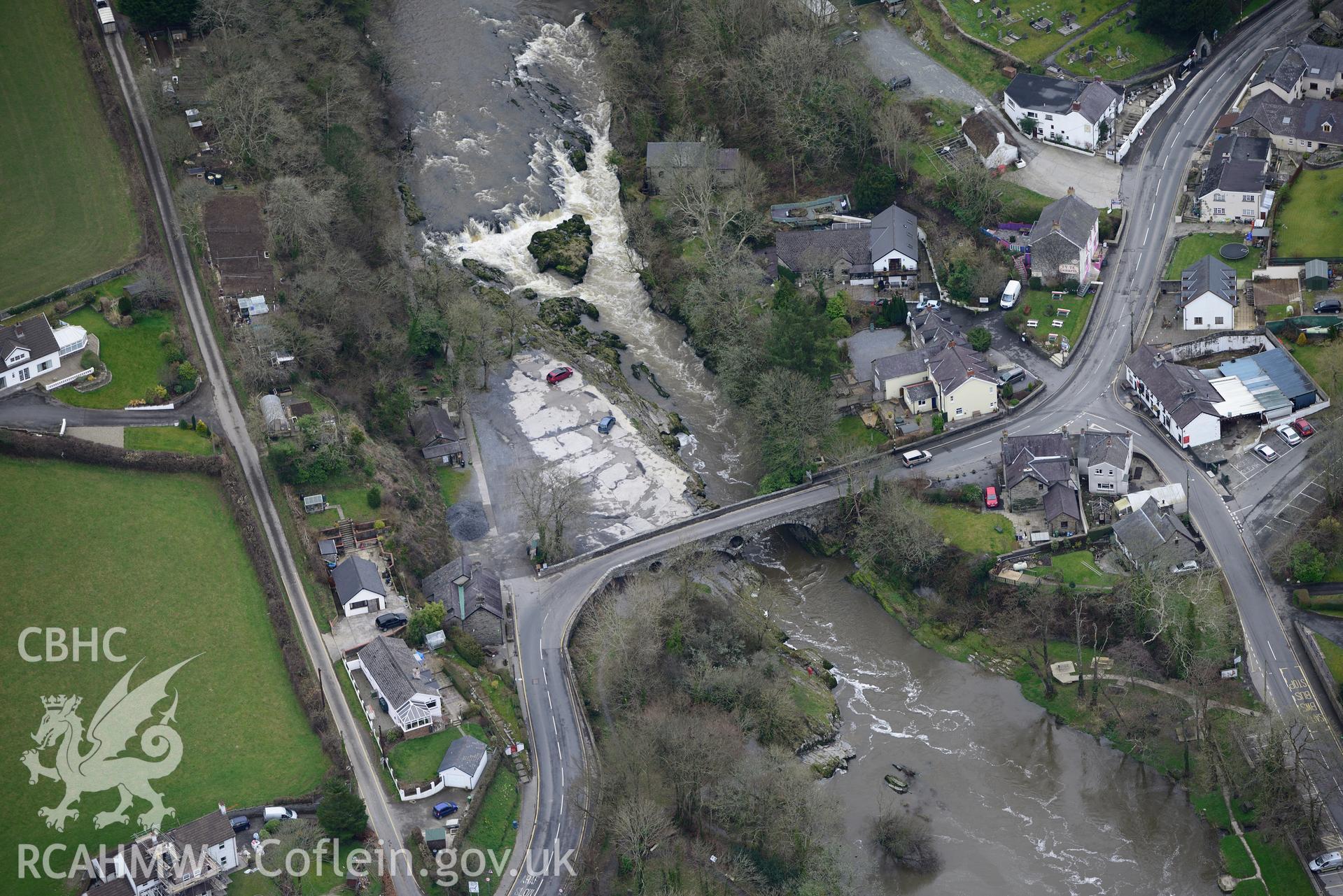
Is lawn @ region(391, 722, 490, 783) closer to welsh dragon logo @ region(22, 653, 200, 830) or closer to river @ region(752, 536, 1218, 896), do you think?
welsh dragon logo @ region(22, 653, 200, 830)

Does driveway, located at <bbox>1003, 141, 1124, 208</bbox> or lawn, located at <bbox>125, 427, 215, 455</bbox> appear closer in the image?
lawn, located at <bbox>125, 427, 215, 455</bbox>

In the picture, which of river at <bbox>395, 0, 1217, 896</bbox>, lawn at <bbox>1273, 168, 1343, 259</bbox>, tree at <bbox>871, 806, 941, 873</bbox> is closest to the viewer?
tree at <bbox>871, 806, 941, 873</bbox>

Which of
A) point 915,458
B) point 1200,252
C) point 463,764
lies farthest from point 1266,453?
point 463,764

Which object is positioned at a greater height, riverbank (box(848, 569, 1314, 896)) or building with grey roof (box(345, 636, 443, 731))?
building with grey roof (box(345, 636, 443, 731))

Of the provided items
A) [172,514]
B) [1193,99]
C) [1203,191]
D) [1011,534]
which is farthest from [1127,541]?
[172,514]

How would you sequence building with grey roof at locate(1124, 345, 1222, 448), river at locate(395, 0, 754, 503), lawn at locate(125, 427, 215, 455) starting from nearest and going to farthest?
building with grey roof at locate(1124, 345, 1222, 448), lawn at locate(125, 427, 215, 455), river at locate(395, 0, 754, 503)

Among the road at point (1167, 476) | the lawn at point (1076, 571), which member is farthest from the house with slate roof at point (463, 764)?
the lawn at point (1076, 571)

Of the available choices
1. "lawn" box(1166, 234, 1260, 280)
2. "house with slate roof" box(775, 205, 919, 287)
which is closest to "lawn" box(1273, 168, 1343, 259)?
"lawn" box(1166, 234, 1260, 280)

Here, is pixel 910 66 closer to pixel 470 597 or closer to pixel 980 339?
pixel 980 339
